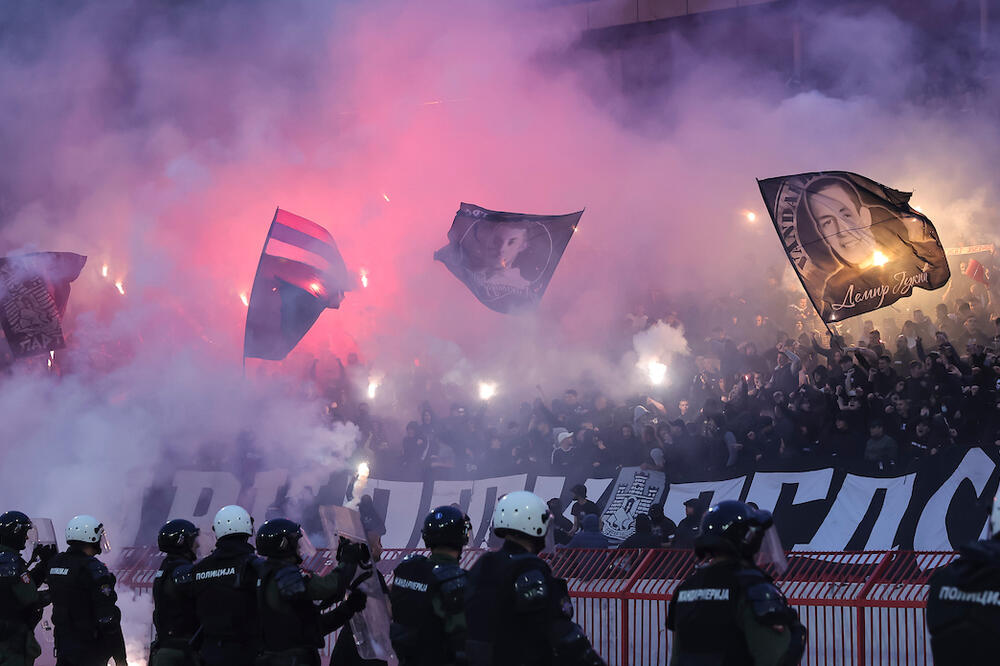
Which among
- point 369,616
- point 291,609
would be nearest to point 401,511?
point 369,616

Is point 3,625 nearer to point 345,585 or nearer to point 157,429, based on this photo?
point 345,585

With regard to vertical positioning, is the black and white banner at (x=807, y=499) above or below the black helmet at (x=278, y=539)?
above

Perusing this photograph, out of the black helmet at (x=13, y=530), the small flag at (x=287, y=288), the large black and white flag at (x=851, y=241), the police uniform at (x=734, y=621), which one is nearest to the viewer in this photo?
the police uniform at (x=734, y=621)

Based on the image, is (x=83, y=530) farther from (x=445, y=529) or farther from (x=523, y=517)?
(x=523, y=517)

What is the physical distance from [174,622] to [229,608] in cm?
55

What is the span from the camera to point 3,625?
5.96 m

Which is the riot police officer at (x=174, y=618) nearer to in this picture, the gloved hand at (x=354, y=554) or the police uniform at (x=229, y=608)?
the police uniform at (x=229, y=608)

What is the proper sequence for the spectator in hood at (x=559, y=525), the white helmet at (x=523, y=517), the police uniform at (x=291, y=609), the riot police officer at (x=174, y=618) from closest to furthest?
1. the white helmet at (x=523, y=517)
2. the police uniform at (x=291, y=609)
3. the riot police officer at (x=174, y=618)
4. the spectator in hood at (x=559, y=525)

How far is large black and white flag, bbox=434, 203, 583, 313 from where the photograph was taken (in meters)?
14.0

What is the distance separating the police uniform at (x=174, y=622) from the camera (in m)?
Result: 5.51

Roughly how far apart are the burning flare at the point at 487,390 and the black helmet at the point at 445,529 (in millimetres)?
12962

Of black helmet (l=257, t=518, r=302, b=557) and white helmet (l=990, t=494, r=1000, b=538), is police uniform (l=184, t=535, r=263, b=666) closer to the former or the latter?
black helmet (l=257, t=518, r=302, b=557)

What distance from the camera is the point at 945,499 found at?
927 centimetres

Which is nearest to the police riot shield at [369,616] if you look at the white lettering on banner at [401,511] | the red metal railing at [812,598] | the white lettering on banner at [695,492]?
the red metal railing at [812,598]
